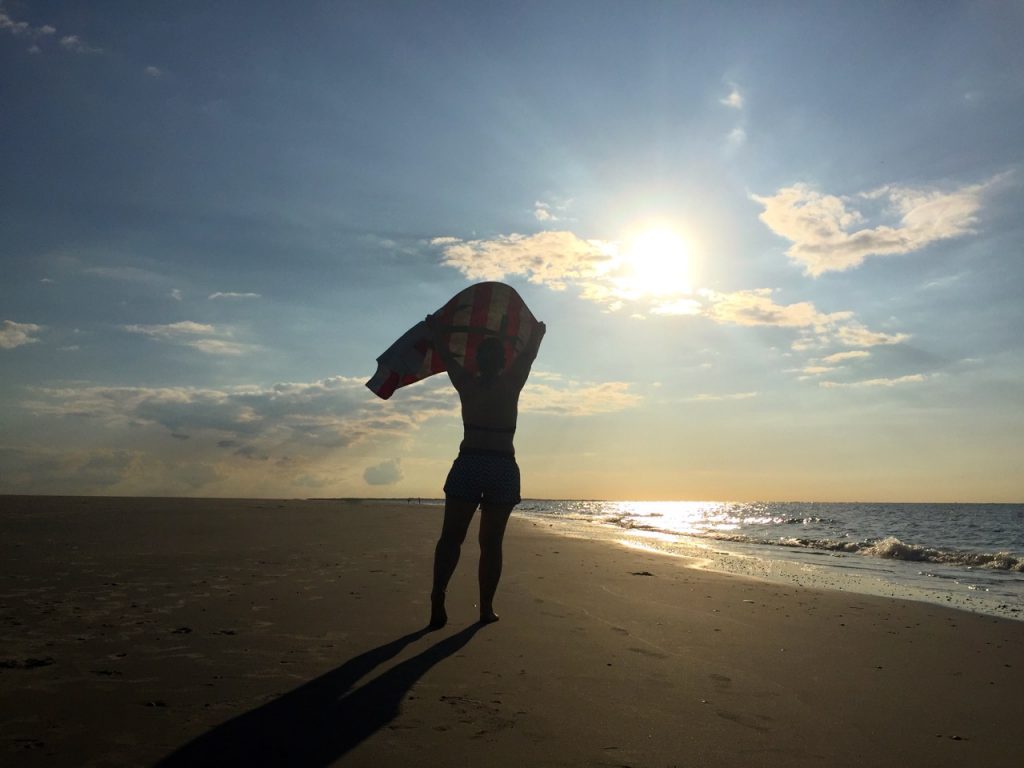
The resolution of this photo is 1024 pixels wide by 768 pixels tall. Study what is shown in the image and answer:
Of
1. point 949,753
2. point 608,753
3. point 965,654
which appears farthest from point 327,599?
point 965,654

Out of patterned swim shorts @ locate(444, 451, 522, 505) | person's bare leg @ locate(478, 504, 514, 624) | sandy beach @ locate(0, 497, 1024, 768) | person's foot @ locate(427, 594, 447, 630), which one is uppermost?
patterned swim shorts @ locate(444, 451, 522, 505)

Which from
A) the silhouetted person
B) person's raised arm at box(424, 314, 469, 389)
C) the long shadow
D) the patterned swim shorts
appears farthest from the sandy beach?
person's raised arm at box(424, 314, 469, 389)

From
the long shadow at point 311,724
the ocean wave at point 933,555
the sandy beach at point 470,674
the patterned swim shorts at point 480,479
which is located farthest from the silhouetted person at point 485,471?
the ocean wave at point 933,555

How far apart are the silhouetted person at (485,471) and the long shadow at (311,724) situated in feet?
4.18

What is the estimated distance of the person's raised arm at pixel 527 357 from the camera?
5586 millimetres

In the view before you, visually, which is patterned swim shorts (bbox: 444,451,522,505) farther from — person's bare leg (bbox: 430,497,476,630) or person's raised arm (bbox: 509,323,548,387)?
person's raised arm (bbox: 509,323,548,387)

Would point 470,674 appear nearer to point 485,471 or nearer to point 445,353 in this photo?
point 485,471

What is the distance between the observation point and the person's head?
18.2ft

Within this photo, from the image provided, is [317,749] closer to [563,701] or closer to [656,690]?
[563,701]

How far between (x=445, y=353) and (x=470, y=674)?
261cm

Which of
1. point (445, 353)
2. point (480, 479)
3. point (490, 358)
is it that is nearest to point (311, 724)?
point (480, 479)

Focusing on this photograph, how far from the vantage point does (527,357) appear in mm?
5711

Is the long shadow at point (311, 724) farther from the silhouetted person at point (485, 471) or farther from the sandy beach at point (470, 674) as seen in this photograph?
the silhouetted person at point (485, 471)

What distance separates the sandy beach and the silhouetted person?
40cm
